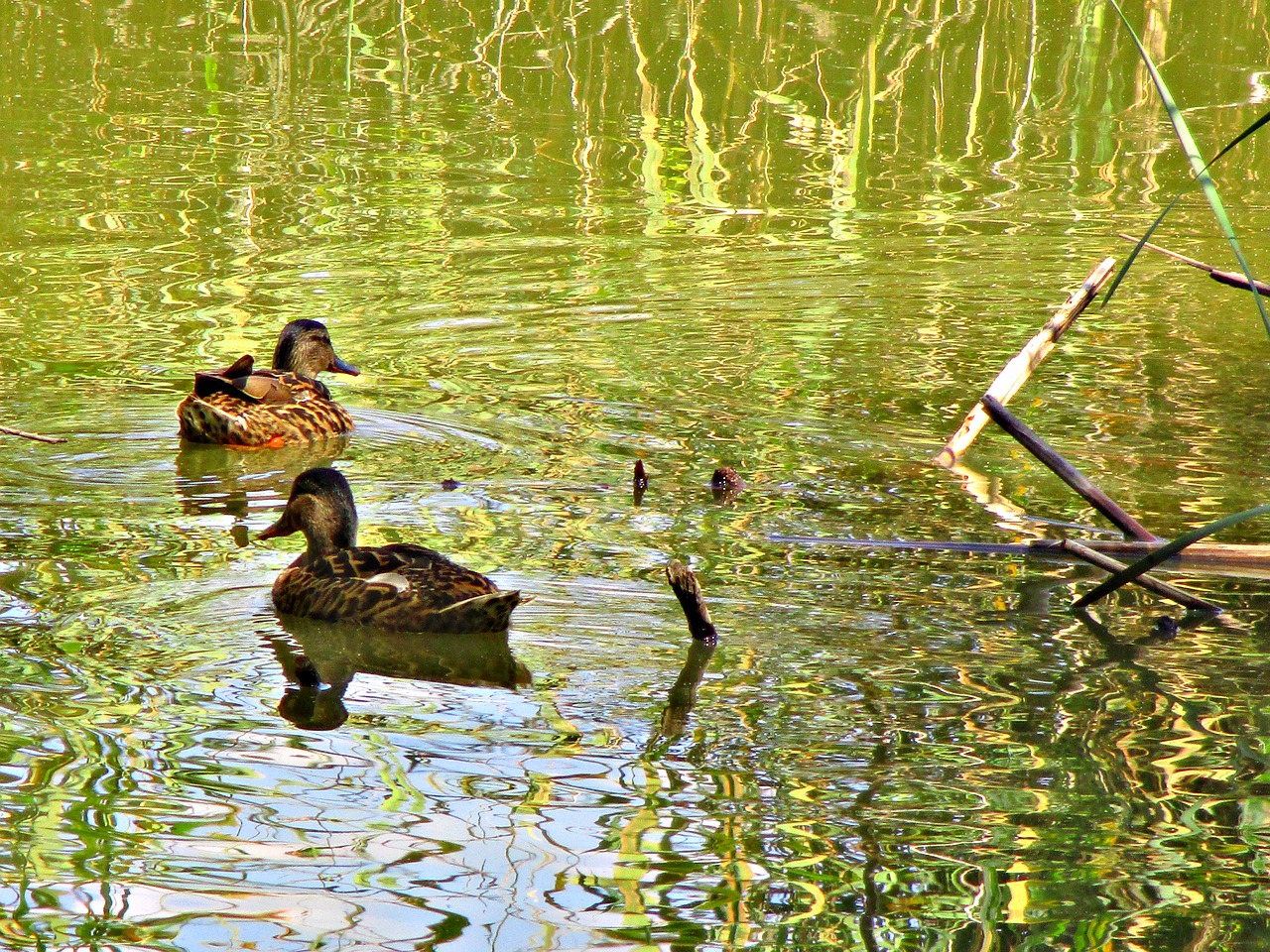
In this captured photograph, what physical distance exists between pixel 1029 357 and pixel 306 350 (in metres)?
3.75

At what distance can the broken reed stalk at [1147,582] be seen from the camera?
5.37m

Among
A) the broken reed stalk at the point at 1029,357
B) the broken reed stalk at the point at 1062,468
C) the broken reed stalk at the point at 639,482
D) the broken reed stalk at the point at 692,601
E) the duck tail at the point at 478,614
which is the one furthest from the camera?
the broken reed stalk at the point at 639,482

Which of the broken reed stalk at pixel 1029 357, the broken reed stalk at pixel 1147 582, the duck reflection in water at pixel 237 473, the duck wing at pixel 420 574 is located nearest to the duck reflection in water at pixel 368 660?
the duck wing at pixel 420 574

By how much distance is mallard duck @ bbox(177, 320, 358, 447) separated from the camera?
318 inches

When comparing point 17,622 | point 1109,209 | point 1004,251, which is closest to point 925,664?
point 17,622

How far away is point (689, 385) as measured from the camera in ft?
30.1

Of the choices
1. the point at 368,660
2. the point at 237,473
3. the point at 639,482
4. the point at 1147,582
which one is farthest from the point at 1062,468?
the point at 237,473

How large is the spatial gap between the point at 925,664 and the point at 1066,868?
130 centimetres

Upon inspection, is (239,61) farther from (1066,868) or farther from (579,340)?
(1066,868)

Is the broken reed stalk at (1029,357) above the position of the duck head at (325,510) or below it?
above

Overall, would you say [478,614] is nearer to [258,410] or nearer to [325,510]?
[325,510]

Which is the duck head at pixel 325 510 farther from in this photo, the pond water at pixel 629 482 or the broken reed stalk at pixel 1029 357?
Result: the broken reed stalk at pixel 1029 357

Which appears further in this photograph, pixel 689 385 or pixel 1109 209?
pixel 1109 209

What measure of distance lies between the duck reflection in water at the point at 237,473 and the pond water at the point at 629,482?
0.06 meters
